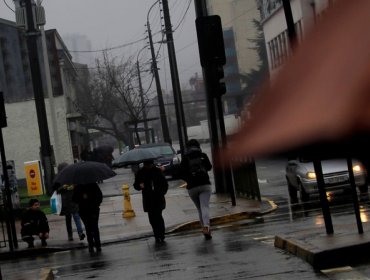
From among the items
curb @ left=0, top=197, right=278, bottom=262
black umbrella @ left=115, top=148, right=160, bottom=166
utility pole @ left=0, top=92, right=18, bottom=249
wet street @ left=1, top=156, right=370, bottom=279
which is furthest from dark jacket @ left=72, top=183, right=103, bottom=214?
black umbrella @ left=115, top=148, right=160, bottom=166

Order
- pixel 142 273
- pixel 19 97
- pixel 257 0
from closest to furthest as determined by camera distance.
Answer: pixel 257 0 → pixel 142 273 → pixel 19 97

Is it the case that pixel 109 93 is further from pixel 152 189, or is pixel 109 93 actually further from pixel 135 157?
pixel 152 189

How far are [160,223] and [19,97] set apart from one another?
37.2 metres

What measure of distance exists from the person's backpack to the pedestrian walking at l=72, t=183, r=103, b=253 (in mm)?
1944

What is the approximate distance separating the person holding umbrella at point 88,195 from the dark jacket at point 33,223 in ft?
6.11

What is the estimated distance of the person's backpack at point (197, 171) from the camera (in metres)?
15.0

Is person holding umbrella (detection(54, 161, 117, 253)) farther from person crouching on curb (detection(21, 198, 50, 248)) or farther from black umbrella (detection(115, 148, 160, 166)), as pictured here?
black umbrella (detection(115, 148, 160, 166))

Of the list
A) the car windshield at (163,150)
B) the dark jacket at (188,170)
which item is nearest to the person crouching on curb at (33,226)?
the dark jacket at (188,170)

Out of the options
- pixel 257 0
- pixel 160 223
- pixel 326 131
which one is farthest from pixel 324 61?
pixel 160 223

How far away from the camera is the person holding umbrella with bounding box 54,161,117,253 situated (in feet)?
51.0

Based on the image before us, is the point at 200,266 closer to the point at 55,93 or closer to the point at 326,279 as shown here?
the point at 326,279

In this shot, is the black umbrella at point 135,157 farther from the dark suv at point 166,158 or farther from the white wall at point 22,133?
the white wall at point 22,133

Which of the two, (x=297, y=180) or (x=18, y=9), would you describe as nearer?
(x=297, y=180)

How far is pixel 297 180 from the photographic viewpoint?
21312 millimetres
